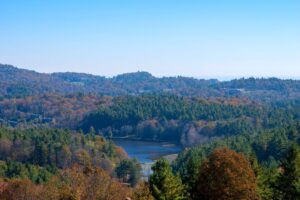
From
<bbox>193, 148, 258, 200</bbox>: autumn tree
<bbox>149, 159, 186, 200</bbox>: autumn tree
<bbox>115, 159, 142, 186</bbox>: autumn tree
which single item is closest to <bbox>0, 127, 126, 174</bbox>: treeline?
<bbox>115, 159, 142, 186</bbox>: autumn tree

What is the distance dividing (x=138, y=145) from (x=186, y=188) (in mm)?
122345

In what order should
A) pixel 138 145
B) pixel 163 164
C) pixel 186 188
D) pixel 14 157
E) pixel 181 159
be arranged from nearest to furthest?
pixel 163 164 → pixel 186 188 → pixel 181 159 → pixel 14 157 → pixel 138 145

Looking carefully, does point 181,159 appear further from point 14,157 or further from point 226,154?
point 226,154

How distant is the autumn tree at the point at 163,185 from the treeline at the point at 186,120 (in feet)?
400

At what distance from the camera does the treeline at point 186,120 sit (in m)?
160

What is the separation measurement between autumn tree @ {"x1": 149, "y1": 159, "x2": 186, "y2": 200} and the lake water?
90500mm

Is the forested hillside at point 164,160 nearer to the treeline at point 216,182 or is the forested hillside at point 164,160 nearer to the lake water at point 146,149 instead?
the treeline at point 216,182

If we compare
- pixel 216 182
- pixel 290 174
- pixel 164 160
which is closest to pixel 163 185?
pixel 164 160

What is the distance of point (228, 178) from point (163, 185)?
4.27 m

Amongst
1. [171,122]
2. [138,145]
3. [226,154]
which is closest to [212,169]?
[226,154]

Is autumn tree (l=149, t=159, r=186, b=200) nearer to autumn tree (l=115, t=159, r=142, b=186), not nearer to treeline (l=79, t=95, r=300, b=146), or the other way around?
autumn tree (l=115, t=159, r=142, b=186)

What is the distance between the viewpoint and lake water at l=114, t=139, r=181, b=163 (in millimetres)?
131500

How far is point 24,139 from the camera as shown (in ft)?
364

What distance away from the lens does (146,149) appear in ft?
488
